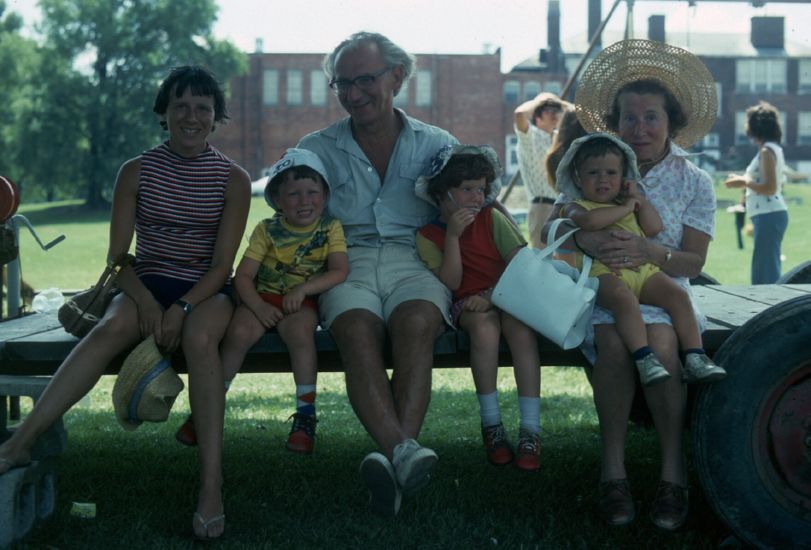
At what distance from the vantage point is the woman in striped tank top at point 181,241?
3.87 m

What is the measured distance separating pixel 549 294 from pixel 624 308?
28 cm

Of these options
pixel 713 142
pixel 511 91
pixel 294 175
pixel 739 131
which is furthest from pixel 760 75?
pixel 294 175

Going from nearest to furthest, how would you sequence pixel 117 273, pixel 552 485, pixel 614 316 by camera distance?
pixel 614 316 → pixel 117 273 → pixel 552 485

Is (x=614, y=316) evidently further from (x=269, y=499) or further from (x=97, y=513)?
(x=97, y=513)

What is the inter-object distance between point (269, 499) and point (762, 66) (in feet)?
220

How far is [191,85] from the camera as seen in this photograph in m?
4.28

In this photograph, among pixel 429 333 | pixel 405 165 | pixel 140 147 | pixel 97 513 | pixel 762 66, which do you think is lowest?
pixel 97 513

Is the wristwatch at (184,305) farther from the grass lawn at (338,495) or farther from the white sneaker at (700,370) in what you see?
the white sneaker at (700,370)

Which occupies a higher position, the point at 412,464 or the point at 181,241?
the point at 181,241

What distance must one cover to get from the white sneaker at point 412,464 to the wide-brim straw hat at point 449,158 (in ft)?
4.22

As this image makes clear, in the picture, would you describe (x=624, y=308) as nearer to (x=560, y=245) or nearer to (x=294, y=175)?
(x=560, y=245)

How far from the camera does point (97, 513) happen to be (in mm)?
4125

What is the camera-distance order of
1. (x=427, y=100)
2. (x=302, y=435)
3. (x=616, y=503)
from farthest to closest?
(x=427, y=100) < (x=302, y=435) < (x=616, y=503)

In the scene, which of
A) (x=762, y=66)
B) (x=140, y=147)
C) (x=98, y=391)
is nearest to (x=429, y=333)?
(x=98, y=391)
